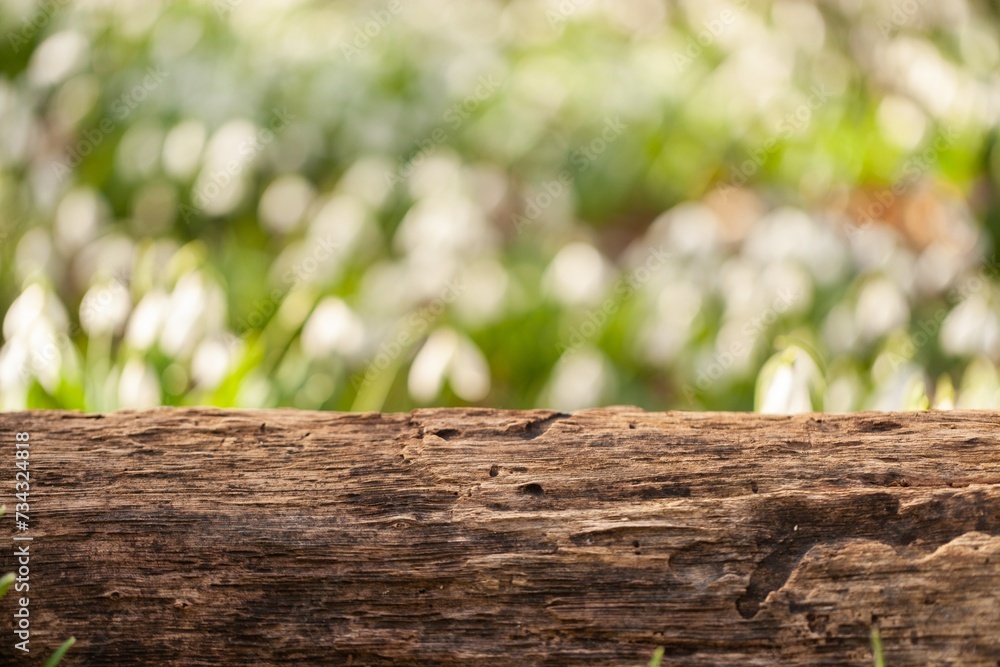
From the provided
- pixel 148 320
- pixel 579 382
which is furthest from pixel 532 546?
pixel 579 382

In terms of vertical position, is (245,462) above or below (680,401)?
below

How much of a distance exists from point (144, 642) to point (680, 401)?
189 centimetres

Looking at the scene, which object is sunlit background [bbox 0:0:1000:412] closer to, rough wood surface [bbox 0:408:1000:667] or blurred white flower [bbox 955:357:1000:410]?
blurred white flower [bbox 955:357:1000:410]

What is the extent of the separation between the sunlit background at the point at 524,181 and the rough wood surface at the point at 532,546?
0.98 meters

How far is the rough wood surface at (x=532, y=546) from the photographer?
2.26ft

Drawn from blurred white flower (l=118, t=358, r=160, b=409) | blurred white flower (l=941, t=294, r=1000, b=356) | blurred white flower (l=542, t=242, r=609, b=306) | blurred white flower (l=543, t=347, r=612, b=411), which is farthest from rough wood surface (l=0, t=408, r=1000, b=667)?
blurred white flower (l=542, t=242, r=609, b=306)

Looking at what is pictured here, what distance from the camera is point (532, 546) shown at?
0.72m

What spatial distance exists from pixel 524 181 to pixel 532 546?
224 cm

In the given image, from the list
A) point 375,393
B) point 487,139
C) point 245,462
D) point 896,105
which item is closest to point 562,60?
point 487,139

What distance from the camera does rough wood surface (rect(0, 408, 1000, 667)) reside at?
688mm

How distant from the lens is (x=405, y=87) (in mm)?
2756

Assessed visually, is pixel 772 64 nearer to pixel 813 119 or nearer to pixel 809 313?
pixel 813 119

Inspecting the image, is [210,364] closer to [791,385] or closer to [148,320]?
[148,320]

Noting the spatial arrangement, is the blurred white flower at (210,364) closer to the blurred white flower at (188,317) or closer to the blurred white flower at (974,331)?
the blurred white flower at (188,317)
